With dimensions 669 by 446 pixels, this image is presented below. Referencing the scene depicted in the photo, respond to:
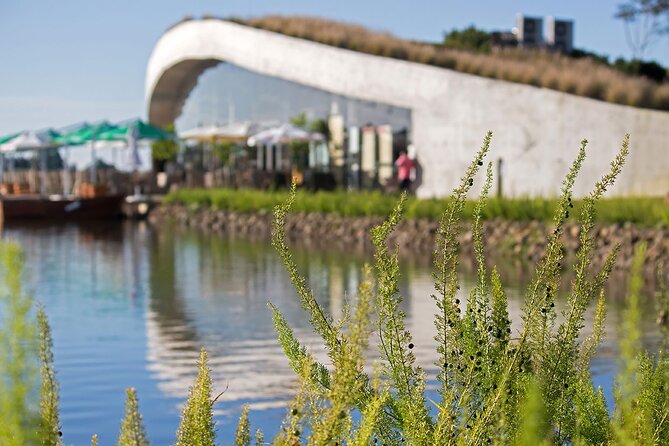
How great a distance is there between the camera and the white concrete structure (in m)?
26.2

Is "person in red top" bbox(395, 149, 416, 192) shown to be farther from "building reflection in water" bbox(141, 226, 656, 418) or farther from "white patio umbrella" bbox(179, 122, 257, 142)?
"building reflection in water" bbox(141, 226, 656, 418)

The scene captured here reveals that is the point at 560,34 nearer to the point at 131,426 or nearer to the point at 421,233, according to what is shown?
the point at 421,233

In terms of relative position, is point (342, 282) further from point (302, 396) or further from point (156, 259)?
point (302, 396)

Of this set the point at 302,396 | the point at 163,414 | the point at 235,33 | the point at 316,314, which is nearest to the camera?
the point at 302,396

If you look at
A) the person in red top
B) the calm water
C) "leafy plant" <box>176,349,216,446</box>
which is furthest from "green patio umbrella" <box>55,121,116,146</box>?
"leafy plant" <box>176,349,216,446</box>

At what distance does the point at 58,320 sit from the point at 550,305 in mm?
9220

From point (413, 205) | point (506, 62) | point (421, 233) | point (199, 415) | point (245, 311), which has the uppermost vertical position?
point (506, 62)

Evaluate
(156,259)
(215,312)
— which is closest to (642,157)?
(156,259)

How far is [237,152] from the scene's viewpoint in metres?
42.3

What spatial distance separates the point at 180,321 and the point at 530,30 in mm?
35652

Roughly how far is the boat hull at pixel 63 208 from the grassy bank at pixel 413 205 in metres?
1.71

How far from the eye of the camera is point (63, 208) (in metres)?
33.3

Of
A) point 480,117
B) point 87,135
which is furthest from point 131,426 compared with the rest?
point 87,135

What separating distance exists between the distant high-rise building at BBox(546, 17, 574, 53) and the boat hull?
19.8m
